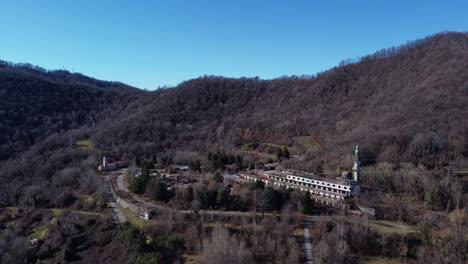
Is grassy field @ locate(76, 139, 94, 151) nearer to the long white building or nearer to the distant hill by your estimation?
the distant hill

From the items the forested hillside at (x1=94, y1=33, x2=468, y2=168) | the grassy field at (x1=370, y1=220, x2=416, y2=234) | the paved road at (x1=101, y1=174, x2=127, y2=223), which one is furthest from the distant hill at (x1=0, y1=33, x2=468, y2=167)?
the paved road at (x1=101, y1=174, x2=127, y2=223)

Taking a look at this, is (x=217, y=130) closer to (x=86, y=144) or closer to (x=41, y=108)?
(x=86, y=144)

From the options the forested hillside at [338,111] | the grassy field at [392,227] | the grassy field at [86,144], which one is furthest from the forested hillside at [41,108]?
the grassy field at [392,227]

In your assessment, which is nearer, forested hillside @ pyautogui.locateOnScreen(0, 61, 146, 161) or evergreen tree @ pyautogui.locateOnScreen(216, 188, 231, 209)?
evergreen tree @ pyautogui.locateOnScreen(216, 188, 231, 209)

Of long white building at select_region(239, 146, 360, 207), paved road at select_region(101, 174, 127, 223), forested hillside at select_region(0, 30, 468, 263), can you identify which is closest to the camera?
forested hillside at select_region(0, 30, 468, 263)

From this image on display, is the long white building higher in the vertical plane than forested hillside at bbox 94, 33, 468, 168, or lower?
lower

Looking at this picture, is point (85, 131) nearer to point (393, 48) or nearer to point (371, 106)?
point (371, 106)

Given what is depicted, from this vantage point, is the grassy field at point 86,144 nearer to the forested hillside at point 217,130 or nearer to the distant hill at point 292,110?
the forested hillside at point 217,130
